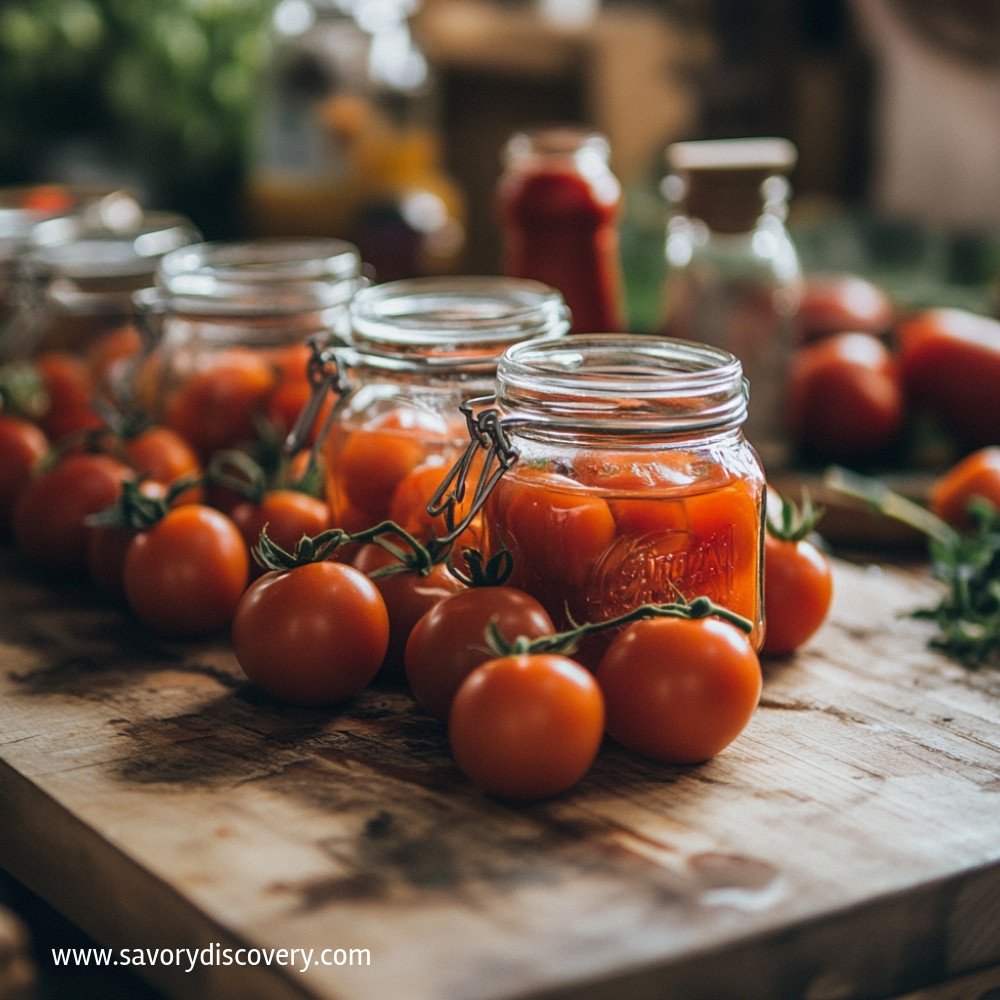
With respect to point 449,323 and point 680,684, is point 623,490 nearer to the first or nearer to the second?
point 680,684

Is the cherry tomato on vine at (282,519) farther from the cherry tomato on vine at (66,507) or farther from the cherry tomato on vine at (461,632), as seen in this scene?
the cherry tomato on vine at (461,632)

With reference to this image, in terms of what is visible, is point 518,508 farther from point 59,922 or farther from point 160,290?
point 160,290

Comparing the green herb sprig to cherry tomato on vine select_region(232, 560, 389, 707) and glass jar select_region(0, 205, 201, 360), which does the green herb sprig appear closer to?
cherry tomato on vine select_region(232, 560, 389, 707)

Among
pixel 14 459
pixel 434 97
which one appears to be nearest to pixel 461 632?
pixel 14 459

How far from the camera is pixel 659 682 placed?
0.90m

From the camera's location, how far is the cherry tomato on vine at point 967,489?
1.37 m

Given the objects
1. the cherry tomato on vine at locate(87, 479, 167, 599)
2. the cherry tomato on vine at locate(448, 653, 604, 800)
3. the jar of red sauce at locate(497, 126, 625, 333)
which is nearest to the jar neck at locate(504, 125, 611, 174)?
the jar of red sauce at locate(497, 126, 625, 333)

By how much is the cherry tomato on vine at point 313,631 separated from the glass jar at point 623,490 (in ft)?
0.37

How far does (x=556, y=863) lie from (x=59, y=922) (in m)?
0.50

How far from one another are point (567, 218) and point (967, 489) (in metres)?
0.54

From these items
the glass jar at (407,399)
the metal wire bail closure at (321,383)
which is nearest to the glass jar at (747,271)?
the glass jar at (407,399)

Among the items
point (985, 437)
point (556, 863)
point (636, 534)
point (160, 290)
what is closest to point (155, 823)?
point (556, 863)

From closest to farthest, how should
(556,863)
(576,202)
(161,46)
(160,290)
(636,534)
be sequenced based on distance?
(556,863), (636,534), (160,290), (576,202), (161,46)

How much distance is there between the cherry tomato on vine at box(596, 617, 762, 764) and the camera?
0.90 m
